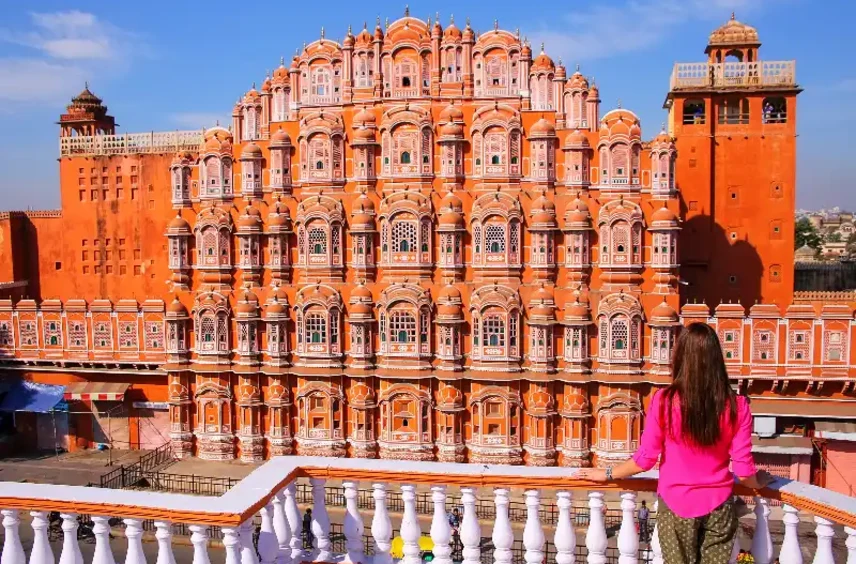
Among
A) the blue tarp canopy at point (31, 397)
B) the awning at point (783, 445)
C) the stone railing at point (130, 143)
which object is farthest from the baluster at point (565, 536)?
the stone railing at point (130, 143)

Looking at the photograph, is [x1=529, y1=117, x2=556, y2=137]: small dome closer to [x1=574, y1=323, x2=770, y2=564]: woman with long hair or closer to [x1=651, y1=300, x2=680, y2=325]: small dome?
[x1=651, y1=300, x2=680, y2=325]: small dome

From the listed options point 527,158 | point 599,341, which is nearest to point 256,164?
point 527,158

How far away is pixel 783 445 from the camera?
25.0m

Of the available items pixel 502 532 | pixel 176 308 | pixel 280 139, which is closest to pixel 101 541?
pixel 502 532

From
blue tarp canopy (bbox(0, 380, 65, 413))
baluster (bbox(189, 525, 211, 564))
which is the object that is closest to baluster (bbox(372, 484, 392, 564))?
baluster (bbox(189, 525, 211, 564))

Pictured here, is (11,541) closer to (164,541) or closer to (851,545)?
(164,541)

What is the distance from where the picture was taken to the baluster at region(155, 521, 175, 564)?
18.1 ft

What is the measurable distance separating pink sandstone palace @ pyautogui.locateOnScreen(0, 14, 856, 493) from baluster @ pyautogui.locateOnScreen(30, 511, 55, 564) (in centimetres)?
2089

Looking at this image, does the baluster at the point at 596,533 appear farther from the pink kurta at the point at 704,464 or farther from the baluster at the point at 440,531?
the baluster at the point at 440,531

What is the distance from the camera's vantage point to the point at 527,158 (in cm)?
2688

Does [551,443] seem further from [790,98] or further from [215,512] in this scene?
[215,512]

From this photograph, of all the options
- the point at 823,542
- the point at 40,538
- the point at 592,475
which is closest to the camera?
the point at 823,542

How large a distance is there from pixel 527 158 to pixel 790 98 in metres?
11.5

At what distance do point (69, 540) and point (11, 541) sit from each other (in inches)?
19.4
